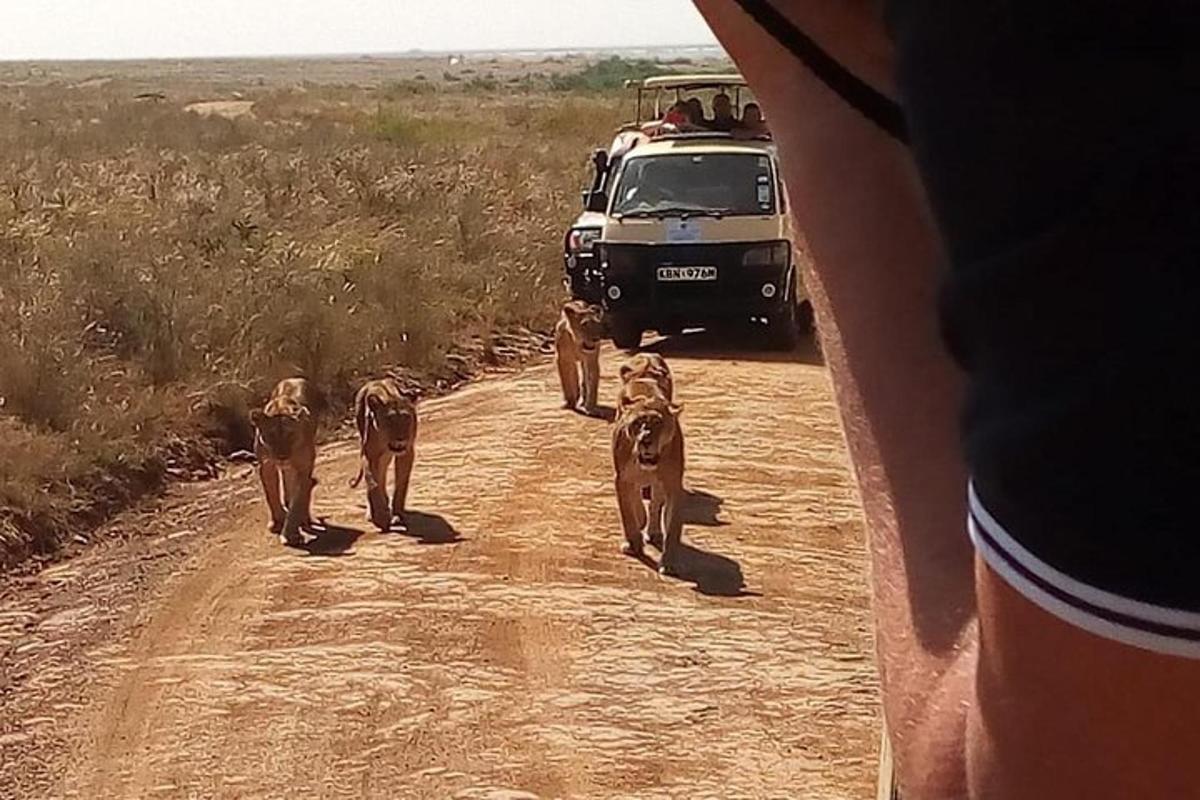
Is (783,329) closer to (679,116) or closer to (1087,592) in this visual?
(679,116)

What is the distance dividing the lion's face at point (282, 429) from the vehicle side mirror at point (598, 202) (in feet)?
24.1

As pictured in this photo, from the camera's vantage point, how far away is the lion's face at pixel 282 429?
9.27 m

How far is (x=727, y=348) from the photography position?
52.1 feet

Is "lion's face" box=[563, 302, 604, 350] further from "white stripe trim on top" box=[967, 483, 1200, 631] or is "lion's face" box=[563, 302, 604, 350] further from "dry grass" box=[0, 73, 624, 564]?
"white stripe trim on top" box=[967, 483, 1200, 631]

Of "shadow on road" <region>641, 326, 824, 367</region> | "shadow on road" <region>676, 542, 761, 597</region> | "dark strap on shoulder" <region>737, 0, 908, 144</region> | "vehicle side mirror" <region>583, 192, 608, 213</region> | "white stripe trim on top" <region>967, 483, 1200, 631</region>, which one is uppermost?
"dark strap on shoulder" <region>737, 0, 908, 144</region>

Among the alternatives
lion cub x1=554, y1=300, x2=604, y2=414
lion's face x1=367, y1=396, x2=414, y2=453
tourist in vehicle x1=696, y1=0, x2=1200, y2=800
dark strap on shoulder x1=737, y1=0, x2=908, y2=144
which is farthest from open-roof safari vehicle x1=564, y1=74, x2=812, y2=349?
tourist in vehicle x1=696, y1=0, x2=1200, y2=800

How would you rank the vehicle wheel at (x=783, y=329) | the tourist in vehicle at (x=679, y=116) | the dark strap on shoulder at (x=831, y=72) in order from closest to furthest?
the dark strap on shoulder at (x=831, y=72) < the vehicle wheel at (x=783, y=329) < the tourist in vehicle at (x=679, y=116)

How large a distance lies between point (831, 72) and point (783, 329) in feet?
47.7

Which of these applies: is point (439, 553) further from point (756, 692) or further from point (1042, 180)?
point (1042, 180)

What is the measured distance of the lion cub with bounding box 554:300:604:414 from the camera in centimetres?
1266

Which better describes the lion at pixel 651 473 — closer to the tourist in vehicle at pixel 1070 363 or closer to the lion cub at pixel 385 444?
the lion cub at pixel 385 444

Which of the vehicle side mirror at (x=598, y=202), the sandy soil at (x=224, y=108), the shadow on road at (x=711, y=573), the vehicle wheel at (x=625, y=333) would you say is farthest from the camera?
the sandy soil at (x=224, y=108)

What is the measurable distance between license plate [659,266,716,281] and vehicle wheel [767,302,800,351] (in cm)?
70

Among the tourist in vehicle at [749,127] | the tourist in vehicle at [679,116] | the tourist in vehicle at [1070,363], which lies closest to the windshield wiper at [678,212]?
the tourist in vehicle at [749,127]
